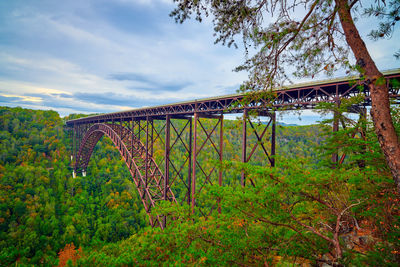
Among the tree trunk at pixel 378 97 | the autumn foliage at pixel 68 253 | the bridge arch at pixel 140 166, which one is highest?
the tree trunk at pixel 378 97

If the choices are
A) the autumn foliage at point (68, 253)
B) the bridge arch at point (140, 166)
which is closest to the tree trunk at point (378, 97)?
the bridge arch at point (140, 166)

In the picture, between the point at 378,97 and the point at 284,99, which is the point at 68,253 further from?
the point at 378,97

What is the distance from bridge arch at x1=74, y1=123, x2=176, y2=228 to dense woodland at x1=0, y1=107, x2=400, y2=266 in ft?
12.8

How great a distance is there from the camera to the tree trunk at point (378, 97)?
2.64 m

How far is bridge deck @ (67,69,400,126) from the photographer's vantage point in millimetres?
5719

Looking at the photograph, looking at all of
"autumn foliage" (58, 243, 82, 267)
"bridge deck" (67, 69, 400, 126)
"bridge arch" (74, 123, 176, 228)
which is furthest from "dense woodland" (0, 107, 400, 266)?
"bridge arch" (74, 123, 176, 228)

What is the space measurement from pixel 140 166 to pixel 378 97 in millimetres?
18368

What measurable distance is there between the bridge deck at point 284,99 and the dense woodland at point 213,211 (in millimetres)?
969

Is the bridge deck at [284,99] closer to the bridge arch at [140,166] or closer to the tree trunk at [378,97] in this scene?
the tree trunk at [378,97]

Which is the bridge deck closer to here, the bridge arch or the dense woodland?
the dense woodland

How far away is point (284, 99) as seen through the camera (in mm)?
8867

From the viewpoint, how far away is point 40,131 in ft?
177

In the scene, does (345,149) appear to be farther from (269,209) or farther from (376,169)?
(269,209)

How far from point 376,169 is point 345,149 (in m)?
0.92
